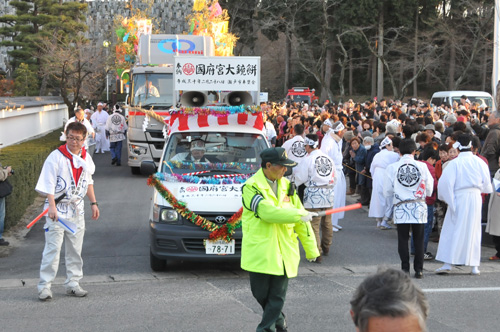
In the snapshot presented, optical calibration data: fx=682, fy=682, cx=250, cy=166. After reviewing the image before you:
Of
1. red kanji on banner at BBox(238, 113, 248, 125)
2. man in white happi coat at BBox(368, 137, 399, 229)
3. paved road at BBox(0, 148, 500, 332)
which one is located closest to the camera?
paved road at BBox(0, 148, 500, 332)

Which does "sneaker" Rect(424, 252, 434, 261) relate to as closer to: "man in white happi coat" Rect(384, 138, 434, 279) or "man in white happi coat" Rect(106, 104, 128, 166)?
"man in white happi coat" Rect(384, 138, 434, 279)

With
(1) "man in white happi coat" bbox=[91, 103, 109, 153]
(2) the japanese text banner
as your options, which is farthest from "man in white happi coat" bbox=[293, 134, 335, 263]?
(1) "man in white happi coat" bbox=[91, 103, 109, 153]

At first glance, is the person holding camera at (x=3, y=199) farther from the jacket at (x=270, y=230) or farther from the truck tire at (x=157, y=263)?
the jacket at (x=270, y=230)

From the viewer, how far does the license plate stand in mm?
8438

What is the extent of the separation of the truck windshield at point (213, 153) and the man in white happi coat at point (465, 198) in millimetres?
2632

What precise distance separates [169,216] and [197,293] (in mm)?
1189

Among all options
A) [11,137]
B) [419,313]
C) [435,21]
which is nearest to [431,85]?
[435,21]

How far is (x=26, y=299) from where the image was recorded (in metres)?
7.75

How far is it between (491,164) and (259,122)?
4.04 metres

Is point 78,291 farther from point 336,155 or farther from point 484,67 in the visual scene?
point 484,67

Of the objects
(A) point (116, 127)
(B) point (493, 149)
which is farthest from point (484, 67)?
(B) point (493, 149)

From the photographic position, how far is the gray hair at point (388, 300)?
2205mm

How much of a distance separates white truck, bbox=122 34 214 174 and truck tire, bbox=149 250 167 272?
389 inches

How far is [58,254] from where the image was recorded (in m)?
7.67
